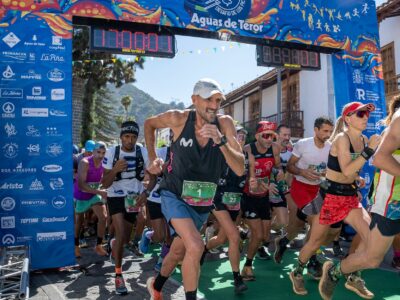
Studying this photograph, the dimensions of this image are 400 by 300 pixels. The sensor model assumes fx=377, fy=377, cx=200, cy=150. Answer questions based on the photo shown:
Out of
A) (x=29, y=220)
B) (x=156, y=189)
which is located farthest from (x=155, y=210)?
(x=29, y=220)

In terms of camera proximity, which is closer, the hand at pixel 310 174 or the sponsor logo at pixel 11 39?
the hand at pixel 310 174

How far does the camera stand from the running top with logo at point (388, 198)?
3.13 meters

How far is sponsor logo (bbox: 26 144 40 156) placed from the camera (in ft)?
18.7

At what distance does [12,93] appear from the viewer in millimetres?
5664

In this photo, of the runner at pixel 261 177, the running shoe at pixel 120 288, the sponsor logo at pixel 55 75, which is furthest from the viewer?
the sponsor logo at pixel 55 75

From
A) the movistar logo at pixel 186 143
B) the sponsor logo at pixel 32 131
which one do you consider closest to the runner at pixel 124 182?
the sponsor logo at pixel 32 131

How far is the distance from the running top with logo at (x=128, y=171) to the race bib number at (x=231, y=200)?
122 centimetres

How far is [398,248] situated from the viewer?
5.49 metres

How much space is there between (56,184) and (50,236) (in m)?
0.79

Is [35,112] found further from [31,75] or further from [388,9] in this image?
[388,9]

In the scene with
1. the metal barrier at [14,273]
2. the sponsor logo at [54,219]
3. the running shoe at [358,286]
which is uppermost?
the sponsor logo at [54,219]

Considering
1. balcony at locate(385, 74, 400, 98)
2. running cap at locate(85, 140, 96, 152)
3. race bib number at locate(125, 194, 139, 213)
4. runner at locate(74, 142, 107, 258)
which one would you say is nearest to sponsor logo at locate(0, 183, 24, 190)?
runner at locate(74, 142, 107, 258)

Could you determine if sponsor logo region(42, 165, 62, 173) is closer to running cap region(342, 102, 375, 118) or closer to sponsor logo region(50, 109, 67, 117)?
sponsor logo region(50, 109, 67, 117)

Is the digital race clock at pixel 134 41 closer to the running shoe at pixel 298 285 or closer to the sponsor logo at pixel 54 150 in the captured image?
the sponsor logo at pixel 54 150
